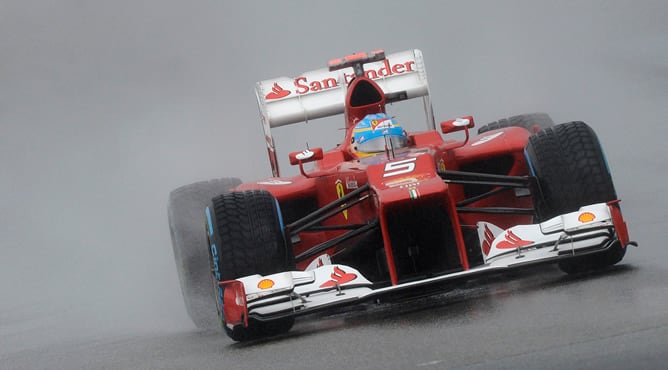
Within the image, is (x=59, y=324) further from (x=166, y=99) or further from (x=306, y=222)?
(x=166, y=99)

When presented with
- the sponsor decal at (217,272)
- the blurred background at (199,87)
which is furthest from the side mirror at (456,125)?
the blurred background at (199,87)

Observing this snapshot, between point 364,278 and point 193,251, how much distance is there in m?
3.37

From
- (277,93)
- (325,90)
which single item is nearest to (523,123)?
(325,90)

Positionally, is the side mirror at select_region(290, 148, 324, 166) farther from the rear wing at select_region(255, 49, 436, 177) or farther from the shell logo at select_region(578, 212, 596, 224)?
the rear wing at select_region(255, 49, 436, 177)

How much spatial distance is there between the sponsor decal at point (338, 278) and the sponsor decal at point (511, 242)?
106 cm

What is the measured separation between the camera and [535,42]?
74.7ft

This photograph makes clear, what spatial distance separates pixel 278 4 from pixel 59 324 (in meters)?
13.4

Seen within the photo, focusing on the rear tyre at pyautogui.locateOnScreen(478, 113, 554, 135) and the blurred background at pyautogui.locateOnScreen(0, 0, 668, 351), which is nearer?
the rear tyre at pyautogui.locateOnScreen(478, 113, 554, 135)

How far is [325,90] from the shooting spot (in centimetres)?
1328

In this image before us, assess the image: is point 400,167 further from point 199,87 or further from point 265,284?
point 199,87

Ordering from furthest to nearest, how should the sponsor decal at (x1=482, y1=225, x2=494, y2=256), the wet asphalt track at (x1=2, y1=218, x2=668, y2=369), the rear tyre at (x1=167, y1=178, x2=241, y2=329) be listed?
the rear tyre at (x1=167, y1=178, x2=241, y2=329)
the sponsor decal at (x1=482, y1=225, x2=494, y2=256)
the wet asphalt track at (x1=2, y1=218, x2=668, y2=369)

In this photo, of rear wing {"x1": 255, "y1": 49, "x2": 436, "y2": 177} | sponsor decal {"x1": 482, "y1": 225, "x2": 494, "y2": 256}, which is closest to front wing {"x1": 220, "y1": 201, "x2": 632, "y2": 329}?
sponsor decal {"x1": 482, "y1": 225, "x2": 494, "y2": 256}

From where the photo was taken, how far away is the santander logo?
43.2ft

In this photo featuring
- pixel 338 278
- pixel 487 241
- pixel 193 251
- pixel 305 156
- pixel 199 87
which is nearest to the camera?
pixel 338 278
